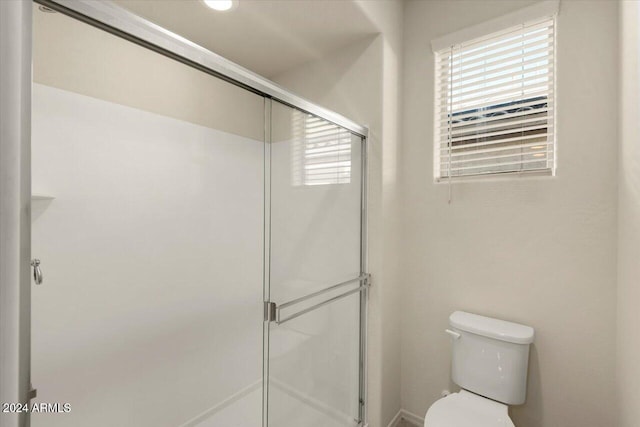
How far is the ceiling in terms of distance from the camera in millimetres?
1404

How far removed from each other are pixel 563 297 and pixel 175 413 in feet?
6.82

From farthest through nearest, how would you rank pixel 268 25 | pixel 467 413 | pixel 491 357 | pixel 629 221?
pixel 268 25, pixel 491 357, pixel 467 413, pixel 629 221

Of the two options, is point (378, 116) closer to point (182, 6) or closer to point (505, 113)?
point (505, 113)

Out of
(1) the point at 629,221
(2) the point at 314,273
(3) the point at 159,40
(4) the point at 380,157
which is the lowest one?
(2) the point at 314,273

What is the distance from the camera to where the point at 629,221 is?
112 cm

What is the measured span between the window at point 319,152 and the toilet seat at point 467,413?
1146 mm

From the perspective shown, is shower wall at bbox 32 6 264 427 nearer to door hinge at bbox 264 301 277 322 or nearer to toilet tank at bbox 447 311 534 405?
door hinge at bbox 264 301 277 322

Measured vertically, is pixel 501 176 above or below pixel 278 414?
above

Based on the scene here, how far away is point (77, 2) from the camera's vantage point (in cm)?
63

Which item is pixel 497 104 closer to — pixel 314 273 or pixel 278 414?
pixel 314 273

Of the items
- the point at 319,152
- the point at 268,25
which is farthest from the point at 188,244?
the point at 268,25

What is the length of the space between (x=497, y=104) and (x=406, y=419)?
1918 mm

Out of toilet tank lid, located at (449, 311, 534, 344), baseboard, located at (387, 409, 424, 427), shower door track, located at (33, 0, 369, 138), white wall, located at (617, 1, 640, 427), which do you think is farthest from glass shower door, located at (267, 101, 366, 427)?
white wall, located at (617, 1, 640, 427)

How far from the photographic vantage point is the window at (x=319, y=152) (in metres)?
1.29
